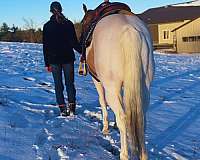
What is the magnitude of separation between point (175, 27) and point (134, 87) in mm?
62025

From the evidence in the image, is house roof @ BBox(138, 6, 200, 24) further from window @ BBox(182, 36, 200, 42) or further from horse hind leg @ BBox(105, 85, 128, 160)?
horse hind leg @ BBox(105, 85, 128, 160)

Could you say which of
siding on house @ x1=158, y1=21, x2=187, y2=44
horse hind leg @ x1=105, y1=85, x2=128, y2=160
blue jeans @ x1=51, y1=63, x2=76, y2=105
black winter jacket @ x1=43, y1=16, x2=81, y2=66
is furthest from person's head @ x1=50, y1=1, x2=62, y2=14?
siding on house @ x1=158, y1=21, x2=187, y2=44

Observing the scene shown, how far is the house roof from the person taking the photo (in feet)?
217

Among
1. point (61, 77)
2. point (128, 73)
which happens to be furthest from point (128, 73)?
point (61, 77)

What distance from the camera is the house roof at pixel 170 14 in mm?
66125

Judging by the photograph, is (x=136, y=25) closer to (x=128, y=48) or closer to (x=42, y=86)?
(x=128, y=48)

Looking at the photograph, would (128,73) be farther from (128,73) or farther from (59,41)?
(59,41)

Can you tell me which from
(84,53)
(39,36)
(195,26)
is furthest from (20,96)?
(195,26)

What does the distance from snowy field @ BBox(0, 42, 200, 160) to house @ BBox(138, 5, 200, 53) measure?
4289 cm

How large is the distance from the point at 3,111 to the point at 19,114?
30cm

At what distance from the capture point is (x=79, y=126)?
7.22 metres

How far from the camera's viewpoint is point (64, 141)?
20.5 feet

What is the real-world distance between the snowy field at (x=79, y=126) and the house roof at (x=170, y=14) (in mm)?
54921

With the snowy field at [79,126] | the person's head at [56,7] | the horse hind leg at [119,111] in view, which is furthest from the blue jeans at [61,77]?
the horse hind leg at [119,111]
